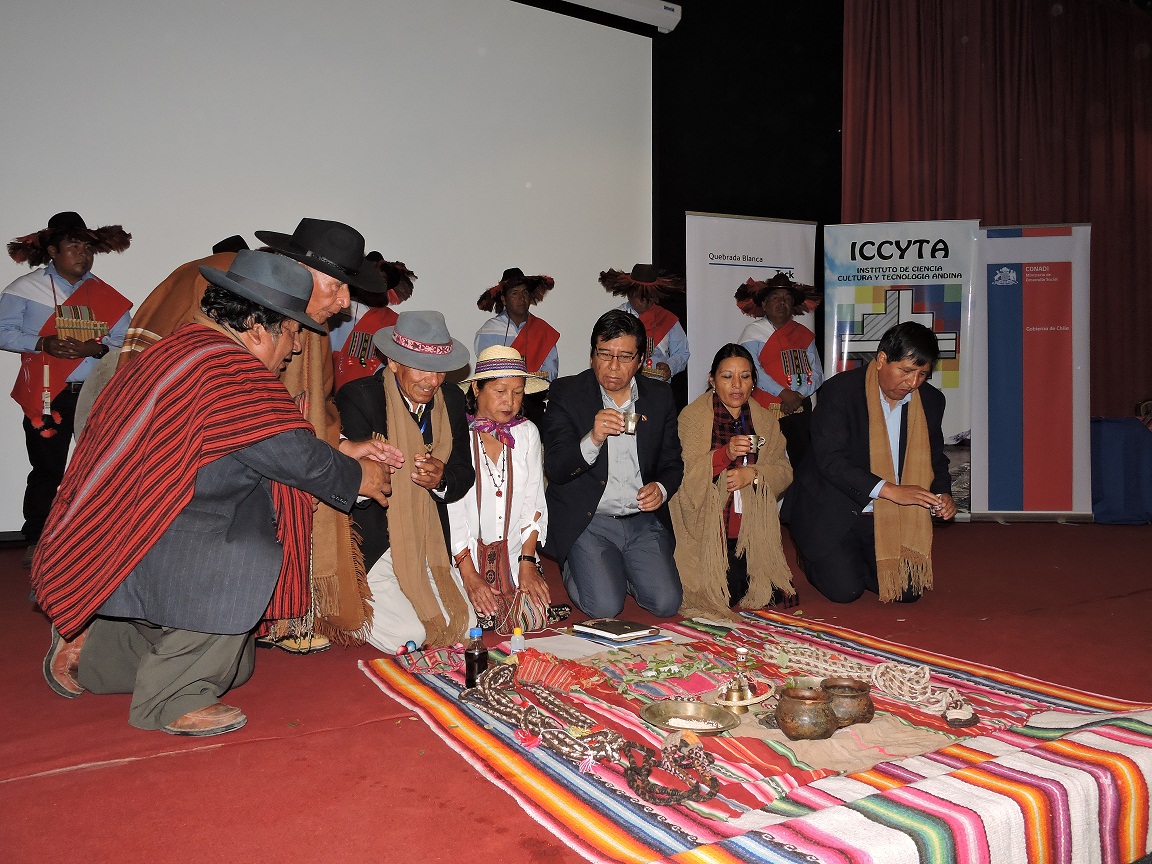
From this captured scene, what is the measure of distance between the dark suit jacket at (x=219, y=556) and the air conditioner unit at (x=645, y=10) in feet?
16.4

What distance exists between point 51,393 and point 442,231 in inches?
97.9

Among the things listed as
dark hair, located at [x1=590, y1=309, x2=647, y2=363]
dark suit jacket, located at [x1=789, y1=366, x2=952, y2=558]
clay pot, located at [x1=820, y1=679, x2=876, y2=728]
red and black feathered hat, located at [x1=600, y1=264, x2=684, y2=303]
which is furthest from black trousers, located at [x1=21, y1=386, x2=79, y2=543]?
clay pot, located at [x1=820, y1=679, x2=876, y2=728]

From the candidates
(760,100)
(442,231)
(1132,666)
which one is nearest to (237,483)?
(1132,666)

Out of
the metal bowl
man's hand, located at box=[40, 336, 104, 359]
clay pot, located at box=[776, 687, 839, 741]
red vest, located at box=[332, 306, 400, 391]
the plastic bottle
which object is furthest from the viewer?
red vest, located at box=[332, 306, 400, 391]

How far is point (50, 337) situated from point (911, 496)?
438cm

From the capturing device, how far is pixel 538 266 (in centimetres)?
639

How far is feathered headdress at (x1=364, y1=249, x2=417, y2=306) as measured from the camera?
570 centimetres

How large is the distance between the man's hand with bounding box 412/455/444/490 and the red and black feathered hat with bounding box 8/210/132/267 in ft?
9.24

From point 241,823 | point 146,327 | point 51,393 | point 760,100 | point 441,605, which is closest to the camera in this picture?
point 241,823

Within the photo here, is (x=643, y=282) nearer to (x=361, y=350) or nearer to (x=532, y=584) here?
(x=361, y=350)

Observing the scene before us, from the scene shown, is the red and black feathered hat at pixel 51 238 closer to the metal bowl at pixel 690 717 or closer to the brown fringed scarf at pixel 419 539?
the brown fringed scarf at pixel 419 539

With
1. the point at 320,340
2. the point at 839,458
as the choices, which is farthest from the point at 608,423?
the point at 839,458

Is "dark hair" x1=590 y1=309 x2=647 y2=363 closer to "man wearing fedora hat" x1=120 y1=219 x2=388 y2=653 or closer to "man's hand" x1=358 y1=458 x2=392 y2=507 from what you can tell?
"man wearing fedora hat" x1=120 y1=219 x2=388 y2=653

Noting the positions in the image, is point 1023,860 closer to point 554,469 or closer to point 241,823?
point 241,823
